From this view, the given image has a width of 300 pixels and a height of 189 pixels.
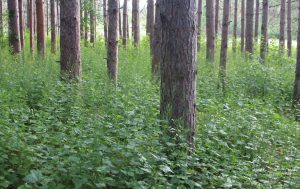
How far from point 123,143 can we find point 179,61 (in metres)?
1.31

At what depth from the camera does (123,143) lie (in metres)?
4.30

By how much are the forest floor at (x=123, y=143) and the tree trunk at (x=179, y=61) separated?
315 millimetres

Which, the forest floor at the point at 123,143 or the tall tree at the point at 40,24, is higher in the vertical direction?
the tall tree at the point at 40,24

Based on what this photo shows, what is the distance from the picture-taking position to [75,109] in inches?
223

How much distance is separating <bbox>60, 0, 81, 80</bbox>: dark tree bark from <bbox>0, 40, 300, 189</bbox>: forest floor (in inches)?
13.5

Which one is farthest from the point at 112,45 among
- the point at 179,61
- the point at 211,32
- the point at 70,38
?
the point at 211,32

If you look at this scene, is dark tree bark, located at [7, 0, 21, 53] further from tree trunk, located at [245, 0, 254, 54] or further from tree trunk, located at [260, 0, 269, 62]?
tree trunk, located at [260, 0, 269, 62]

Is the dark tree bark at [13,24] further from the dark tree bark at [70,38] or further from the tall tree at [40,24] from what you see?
the dark tree bark at [70,38]

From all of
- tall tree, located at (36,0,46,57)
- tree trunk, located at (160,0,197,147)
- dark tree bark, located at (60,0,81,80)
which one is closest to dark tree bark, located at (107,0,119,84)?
dark tree bark, located at (60,0,81,80)

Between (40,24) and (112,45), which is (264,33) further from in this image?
(112,45)

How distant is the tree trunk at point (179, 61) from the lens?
482cm

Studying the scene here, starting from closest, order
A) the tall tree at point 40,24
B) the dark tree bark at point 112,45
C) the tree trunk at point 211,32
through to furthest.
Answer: the dark tree bark at point 112,45, the tall tree at point 40,24, the tree trunk at point 211,32

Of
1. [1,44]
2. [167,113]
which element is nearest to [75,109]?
[167,113]

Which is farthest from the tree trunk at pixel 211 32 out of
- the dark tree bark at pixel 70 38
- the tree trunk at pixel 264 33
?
the dark tree bark at pixel 70 38
